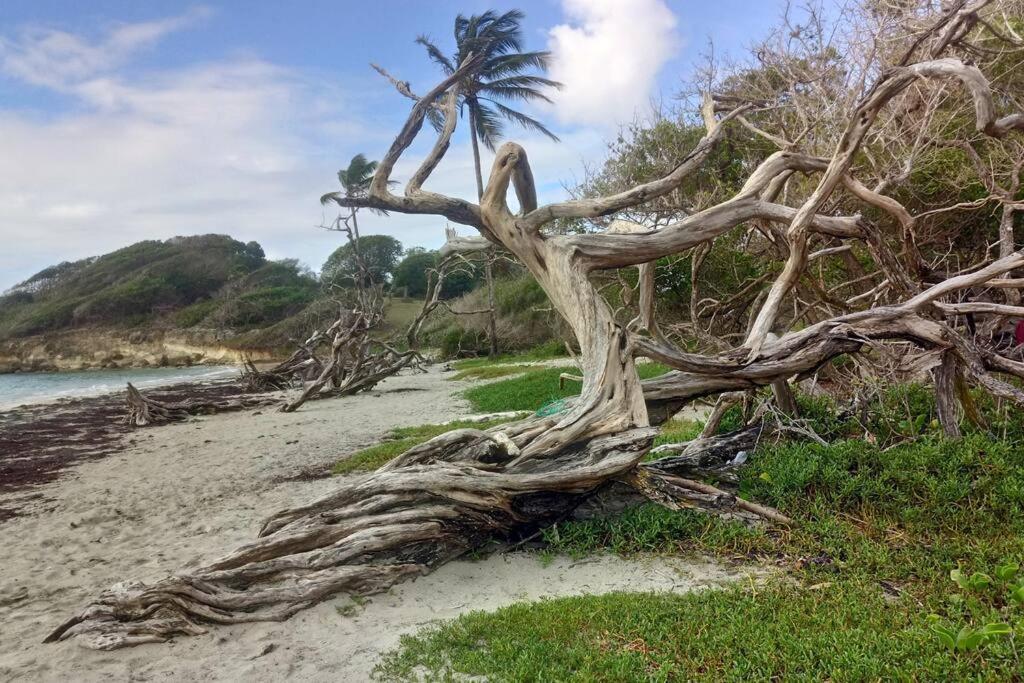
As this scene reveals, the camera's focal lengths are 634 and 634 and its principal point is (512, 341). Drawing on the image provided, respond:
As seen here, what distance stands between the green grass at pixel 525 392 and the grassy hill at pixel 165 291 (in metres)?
41.2

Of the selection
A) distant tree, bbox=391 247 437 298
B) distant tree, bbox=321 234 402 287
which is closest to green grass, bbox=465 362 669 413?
distant tree, bbox=391 247 437 298

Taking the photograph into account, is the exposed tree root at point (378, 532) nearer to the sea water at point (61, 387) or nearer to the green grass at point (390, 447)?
the green grass at point (390, 447)

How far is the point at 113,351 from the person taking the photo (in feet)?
155

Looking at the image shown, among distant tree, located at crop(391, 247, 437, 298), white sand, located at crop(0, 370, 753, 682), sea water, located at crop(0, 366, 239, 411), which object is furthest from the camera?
distant tree, located at crop(391, 247, 437, 298)

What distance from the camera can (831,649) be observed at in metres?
2.85

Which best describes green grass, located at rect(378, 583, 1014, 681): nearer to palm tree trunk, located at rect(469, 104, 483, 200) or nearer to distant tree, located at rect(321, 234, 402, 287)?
palm tree trunk, located at rect(469, 104, 483, 200)

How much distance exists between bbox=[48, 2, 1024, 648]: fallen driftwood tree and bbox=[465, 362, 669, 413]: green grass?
6435 mm

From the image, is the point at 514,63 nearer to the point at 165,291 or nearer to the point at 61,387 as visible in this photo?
the point at 61,387

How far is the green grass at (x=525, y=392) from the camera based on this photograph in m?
12.5

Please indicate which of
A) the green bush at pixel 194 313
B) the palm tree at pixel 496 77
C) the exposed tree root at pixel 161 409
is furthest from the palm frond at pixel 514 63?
the green bush at pixel 194 313

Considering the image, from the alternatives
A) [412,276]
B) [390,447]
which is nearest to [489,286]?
[390,447]

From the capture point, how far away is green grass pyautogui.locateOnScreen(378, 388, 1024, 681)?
9.34ft

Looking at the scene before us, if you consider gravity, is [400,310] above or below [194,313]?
below

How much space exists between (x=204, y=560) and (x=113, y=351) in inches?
1971
